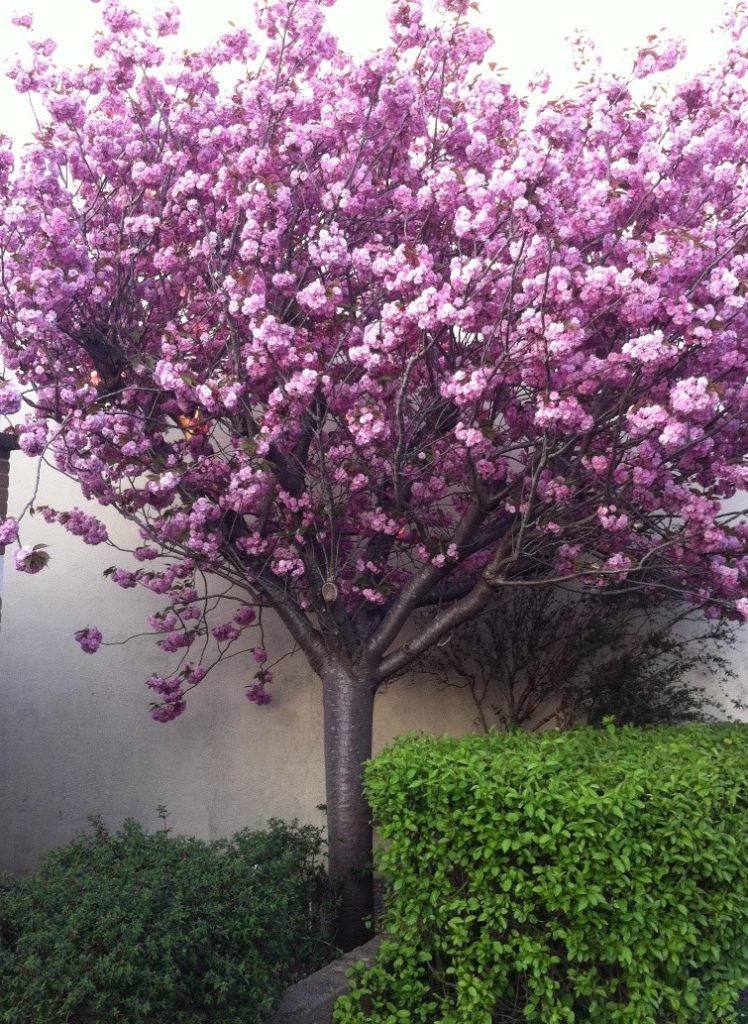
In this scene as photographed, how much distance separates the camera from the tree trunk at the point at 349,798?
5547 millimetres

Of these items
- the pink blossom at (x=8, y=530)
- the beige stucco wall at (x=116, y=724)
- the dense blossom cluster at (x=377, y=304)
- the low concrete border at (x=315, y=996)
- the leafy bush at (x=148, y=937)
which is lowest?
the low concrete border at (x=315, y=996)

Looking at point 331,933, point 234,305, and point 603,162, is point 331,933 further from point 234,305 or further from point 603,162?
point 603,162

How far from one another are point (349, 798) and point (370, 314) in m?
2.79

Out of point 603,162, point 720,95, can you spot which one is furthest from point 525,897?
point 720,95

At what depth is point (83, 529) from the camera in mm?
5895

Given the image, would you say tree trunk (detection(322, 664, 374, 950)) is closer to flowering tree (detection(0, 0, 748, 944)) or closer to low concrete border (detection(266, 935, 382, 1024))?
flowering tree (detection(0, 0, 748, 944))

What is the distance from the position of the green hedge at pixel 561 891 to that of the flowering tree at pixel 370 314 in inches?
47.3

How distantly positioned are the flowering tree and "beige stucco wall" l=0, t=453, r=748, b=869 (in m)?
1.45

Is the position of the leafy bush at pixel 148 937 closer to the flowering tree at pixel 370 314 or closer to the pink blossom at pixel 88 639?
the flowering tree at pixel 370 314

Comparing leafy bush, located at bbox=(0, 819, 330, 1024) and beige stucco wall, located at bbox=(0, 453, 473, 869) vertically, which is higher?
beige stucco wall, located at bbox=(0, 453, 473, 869)

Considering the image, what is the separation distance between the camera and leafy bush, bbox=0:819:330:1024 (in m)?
3.50

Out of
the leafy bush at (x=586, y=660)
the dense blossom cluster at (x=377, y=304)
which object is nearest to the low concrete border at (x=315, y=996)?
the dense blossom cluster at (x=377, y=304)

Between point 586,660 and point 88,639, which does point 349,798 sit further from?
point 586,660

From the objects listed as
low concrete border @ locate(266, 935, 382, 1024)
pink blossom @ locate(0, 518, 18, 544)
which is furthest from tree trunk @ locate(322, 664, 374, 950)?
pink blossom @ locate(0, 518, 18, 544)
